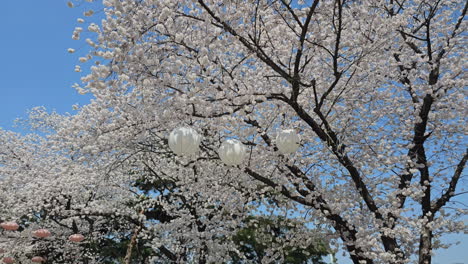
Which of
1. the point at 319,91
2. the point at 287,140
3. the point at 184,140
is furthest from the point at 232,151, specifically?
the point at 319,91

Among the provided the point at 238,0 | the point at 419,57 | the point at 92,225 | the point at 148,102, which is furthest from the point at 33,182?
the point at 419,57

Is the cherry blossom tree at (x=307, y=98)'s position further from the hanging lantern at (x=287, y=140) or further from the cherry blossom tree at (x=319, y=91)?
the hanging lantern at (x=287, y=140)

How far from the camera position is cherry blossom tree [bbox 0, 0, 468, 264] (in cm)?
401

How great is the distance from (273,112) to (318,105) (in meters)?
1.09

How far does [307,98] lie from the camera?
5562 millimetres

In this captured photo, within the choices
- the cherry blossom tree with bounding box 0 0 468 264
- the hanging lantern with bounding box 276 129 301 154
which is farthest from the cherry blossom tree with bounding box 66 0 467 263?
the hanging lantern with bounding box 276 129 301 154

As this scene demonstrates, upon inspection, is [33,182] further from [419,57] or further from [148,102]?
[419,57]

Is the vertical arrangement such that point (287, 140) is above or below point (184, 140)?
above

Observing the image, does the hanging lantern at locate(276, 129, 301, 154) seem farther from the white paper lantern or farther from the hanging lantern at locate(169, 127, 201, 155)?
the hanging lantern at locate(169, 127, 201, 155)

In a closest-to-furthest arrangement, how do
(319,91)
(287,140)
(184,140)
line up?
(184,140), (287,140), (319,91)

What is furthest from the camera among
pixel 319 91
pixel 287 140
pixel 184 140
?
pixel 319 91

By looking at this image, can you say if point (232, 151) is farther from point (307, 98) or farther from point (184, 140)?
point (307, 98)

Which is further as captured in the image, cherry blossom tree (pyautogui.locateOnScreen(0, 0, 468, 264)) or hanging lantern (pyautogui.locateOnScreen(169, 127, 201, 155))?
cherry blossom tree (pyautogui.locateOnScreen(0, 0, 468, 264))

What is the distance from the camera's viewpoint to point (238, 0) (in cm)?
414
